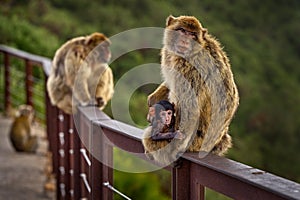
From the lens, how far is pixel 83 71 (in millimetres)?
4320

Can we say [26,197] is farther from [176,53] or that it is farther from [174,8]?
[174,8]


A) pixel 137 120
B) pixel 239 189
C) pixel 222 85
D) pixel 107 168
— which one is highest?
pixel 222 85

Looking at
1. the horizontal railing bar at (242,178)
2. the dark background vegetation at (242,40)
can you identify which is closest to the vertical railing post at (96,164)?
the horizontal railing bar at (242,178)

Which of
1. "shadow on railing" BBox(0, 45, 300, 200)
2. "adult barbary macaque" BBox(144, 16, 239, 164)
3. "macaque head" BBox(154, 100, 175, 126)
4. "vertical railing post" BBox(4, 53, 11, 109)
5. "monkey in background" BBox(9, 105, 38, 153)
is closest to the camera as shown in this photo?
"shadow on railing" BBox(0, 45, 300, 200)

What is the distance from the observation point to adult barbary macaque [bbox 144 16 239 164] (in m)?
2.33

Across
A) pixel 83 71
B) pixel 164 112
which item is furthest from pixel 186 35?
pixel 83 71

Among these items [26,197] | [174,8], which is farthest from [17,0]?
[26,197]

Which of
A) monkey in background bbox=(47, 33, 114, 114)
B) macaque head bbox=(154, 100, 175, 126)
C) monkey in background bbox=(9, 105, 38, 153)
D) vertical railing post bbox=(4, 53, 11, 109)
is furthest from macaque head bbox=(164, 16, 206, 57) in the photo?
vertical railing post bbox=(4, 53, 11, 109)

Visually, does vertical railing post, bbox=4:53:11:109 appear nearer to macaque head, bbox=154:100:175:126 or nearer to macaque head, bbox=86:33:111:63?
macaque head, bbox=86:33:111:63

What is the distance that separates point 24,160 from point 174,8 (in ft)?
43.6

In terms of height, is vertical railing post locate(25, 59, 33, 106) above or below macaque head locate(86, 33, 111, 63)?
below

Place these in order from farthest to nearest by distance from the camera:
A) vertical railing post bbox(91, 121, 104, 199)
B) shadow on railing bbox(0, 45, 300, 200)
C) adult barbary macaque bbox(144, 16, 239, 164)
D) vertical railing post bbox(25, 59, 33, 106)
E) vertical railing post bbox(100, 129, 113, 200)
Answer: vertical railing post bbox(25, 59, 33, 106), vertical railing post bbox(91, 121, 104, 199), vertical railing post bbox(100, 129, 113, 200), adult barbary macaque bbox(144, 16, 239, 164), shadow on railing bbox(0, 45, 300, 200)

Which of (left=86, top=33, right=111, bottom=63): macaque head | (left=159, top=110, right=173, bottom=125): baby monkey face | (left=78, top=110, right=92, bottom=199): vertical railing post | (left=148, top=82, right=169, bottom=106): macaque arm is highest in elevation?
(left=86, top=33, right=111, bottom=63): macaque head

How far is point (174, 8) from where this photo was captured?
1881 cm
